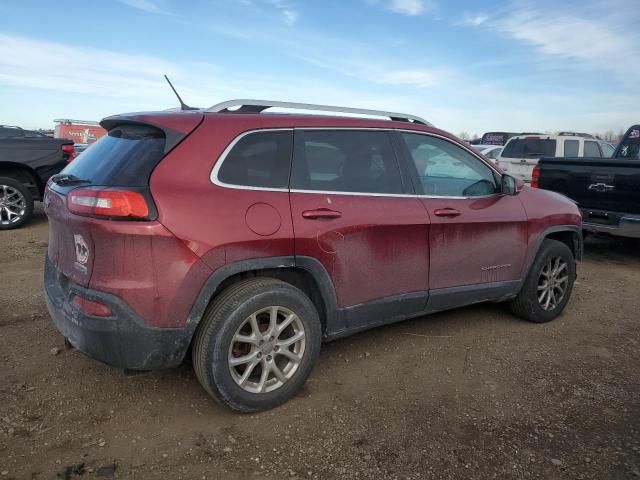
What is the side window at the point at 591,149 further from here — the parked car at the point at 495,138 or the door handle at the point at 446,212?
the parked car at the point at 495,138

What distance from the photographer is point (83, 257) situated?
2705 mm

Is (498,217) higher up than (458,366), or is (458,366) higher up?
(498,217)

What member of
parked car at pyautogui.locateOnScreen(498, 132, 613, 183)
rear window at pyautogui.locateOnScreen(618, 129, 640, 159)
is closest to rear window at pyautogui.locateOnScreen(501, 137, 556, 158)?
parked car at pyautogui.locateOnScreen(498, 132, 613, 183)

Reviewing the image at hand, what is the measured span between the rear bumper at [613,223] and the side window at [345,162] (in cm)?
421

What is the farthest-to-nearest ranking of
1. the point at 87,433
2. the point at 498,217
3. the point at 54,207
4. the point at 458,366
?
the point at 498,217 → the point at 458,366 → the point at 54,207 → the point at 87,433

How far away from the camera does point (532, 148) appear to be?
11.3m

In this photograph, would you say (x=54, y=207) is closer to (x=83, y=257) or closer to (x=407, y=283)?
(x=83, y=257)

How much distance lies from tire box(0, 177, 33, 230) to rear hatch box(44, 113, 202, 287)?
5.99 meters

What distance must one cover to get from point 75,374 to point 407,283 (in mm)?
2313

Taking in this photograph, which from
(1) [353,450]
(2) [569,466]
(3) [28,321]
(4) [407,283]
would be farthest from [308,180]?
(3) [28,321]

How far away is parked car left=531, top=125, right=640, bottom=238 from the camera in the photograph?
20.4 feet

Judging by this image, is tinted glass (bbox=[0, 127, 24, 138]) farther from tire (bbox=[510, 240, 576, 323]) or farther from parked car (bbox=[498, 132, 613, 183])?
tire (bbox=[510, 240, 576, 323])

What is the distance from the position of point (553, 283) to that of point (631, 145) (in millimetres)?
5900

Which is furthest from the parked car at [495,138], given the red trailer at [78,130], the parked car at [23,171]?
the parked car at [23,171]
